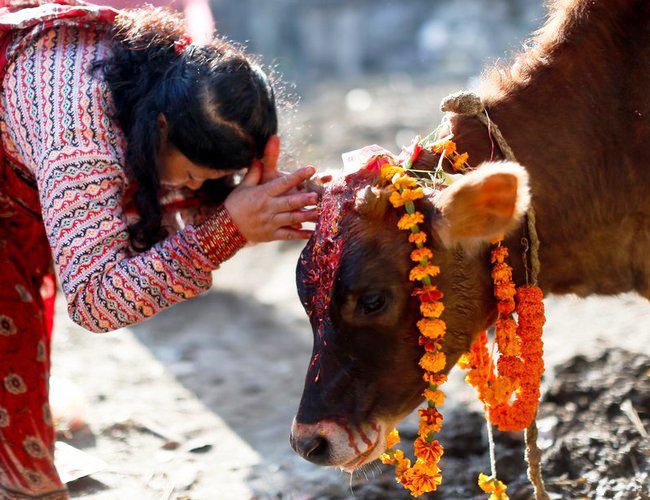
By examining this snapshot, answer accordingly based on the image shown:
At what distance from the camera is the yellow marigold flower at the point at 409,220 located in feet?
8.14

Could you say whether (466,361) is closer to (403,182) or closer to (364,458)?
(364,458)

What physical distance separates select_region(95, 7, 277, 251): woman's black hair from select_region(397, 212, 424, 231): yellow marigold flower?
72cm

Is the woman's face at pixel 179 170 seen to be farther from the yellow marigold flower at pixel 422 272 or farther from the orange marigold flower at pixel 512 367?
the orange marigold flower at pixel 512 367

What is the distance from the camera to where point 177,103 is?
9.41ft

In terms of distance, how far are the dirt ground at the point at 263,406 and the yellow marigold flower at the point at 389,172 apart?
96cm

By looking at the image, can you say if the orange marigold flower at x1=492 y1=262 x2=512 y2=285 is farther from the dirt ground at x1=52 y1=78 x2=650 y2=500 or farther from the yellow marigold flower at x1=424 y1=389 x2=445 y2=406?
the dirt ground at x1=52 y1=78 x2=650 y2=500

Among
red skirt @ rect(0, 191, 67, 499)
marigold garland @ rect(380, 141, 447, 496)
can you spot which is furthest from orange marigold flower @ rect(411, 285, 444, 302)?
red skirt @ rect(0, 191, 67, 499)

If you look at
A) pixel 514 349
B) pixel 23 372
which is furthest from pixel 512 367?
pixel 23 372

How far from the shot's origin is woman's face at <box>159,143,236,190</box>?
9.77 ft

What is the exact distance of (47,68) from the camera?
9.36 feet

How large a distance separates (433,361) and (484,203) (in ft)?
1.62

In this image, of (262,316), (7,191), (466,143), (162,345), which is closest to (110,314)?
(7,191)

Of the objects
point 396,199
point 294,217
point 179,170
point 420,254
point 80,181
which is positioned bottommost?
point 420,254

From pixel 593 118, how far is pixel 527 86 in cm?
23
